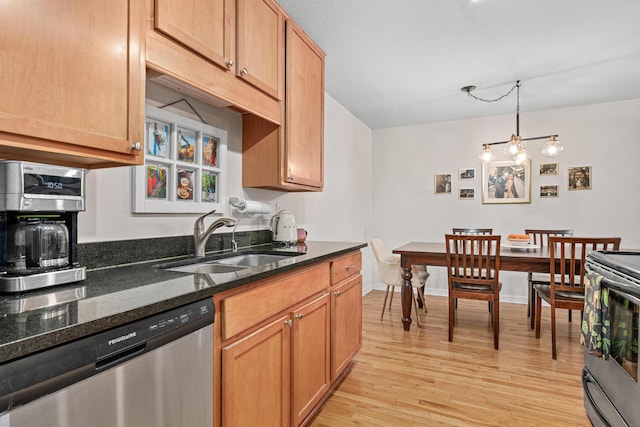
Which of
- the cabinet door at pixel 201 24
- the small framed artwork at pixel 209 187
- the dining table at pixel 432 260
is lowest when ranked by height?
the dining table at pixel 432 260

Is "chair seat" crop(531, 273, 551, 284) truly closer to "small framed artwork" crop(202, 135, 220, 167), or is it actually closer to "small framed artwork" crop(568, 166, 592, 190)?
"small framed artwork" crop(568, 166, 592, 190)

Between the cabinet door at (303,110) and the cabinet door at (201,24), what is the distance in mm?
628

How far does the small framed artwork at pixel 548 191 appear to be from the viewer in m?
4.33

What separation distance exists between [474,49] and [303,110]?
150 cm

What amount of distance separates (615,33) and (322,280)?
2741 millimetres

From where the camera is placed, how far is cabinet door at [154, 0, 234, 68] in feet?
4.49

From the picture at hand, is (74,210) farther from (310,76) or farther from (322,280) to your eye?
(310,76)

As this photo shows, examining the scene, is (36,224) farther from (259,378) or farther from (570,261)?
(570,261)

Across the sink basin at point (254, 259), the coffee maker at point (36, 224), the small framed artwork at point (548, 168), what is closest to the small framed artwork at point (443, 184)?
the small framed artwork at point (548, 168)

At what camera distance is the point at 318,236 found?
11.9 ft

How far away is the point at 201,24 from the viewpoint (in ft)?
5.01

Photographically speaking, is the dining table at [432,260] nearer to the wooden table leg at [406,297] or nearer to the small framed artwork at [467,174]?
the wooden table leg at [406,297]

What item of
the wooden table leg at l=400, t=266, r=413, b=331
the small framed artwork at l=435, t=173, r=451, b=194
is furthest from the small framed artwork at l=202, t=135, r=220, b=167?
the small framed artwork at l=435, t=173, r=451, b=194

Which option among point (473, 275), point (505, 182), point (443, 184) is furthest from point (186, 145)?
point (505, 182)
